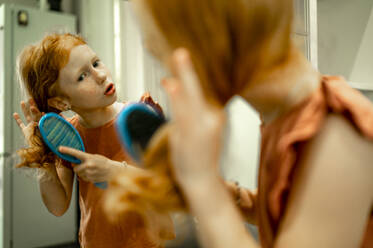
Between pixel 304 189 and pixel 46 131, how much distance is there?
19.8 inches

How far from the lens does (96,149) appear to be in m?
0.74

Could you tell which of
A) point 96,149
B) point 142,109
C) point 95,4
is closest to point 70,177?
point 96,149

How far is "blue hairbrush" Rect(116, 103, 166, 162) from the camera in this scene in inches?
17.3

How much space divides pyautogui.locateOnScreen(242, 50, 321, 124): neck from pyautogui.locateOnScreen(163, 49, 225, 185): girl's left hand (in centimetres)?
6

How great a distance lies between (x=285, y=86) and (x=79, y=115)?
0.57 m

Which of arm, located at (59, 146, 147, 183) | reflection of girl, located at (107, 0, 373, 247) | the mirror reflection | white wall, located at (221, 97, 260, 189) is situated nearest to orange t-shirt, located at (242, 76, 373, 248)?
reflection of girl, located at (107, 0, 373, 247)

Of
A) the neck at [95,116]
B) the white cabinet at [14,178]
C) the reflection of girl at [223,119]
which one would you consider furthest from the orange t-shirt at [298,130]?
the white cabinet at [14,178]

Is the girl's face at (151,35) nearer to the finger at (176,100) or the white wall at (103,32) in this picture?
the finger at (176,100)

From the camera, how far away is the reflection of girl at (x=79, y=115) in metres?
0.69

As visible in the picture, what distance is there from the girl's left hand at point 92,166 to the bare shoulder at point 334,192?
15.9 inches

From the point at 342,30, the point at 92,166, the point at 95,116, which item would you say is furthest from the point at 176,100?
the point at 342,30

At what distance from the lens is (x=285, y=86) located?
29cm

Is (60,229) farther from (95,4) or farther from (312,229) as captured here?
(312,229)

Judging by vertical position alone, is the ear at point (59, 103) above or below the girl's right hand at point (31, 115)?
above
